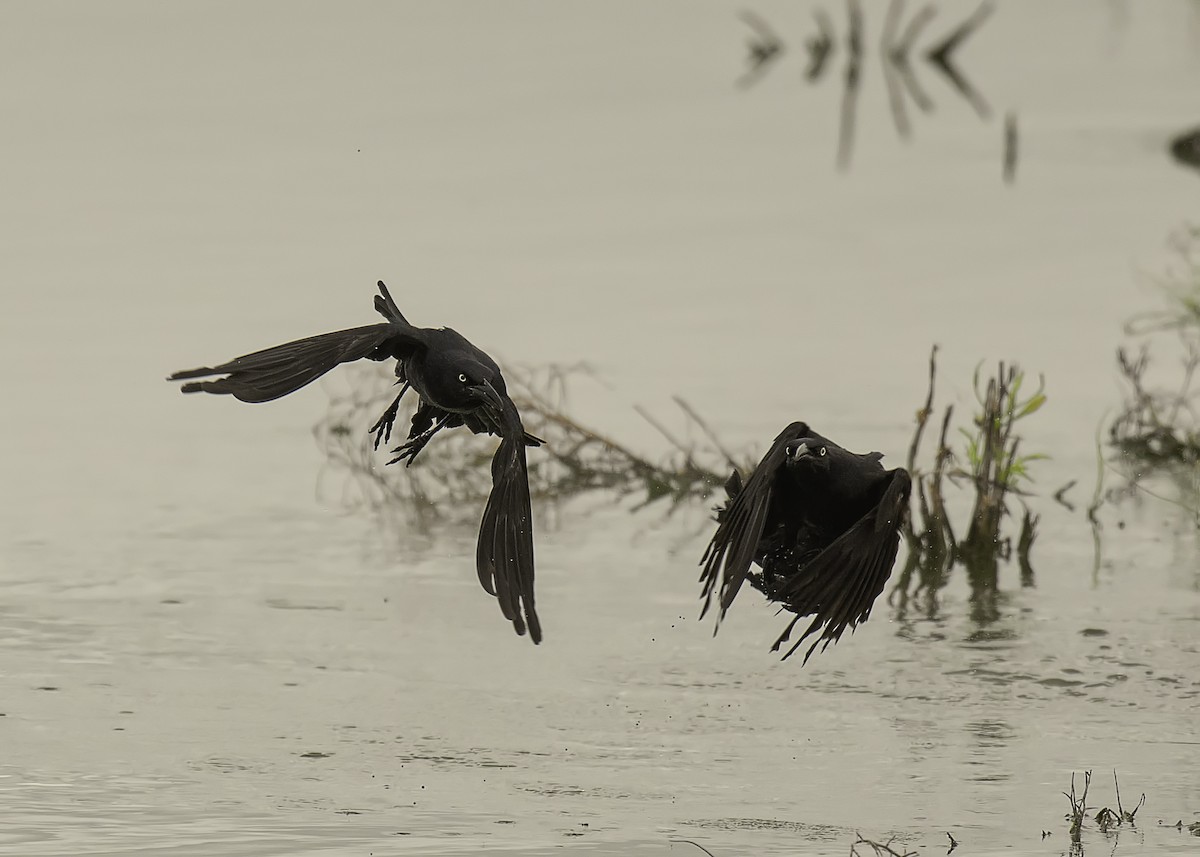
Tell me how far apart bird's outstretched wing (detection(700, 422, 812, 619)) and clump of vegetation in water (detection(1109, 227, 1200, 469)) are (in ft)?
19.1

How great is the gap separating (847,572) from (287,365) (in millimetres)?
1762

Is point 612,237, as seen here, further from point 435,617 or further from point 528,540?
point 528,540

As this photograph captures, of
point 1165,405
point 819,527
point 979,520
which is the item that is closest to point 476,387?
point 819,527

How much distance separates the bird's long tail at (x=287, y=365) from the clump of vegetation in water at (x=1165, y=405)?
6559 millimetres

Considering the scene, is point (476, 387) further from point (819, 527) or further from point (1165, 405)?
point (1165, 405)

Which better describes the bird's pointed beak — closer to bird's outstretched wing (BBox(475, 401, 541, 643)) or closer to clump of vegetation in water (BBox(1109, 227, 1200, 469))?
bird's outstretched wing (BBox(475, 401, 541, 643))

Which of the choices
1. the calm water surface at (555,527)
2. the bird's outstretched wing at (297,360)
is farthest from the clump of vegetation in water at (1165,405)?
the bird's outstretched wing at (297,360)

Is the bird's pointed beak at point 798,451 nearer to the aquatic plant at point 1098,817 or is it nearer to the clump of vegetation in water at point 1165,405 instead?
the aquatic plant at point 1098,817

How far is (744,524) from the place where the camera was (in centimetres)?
761

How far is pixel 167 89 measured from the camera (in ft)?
84.7

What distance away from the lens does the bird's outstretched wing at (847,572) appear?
774 cm

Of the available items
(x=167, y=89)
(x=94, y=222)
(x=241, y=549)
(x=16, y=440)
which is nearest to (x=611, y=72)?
(x=167, y=89)

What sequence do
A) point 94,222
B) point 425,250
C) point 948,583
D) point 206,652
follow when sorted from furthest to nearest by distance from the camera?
point 94,222
point 425,250
point 948,583
point 206,652

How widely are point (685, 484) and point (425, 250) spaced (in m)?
5.51
